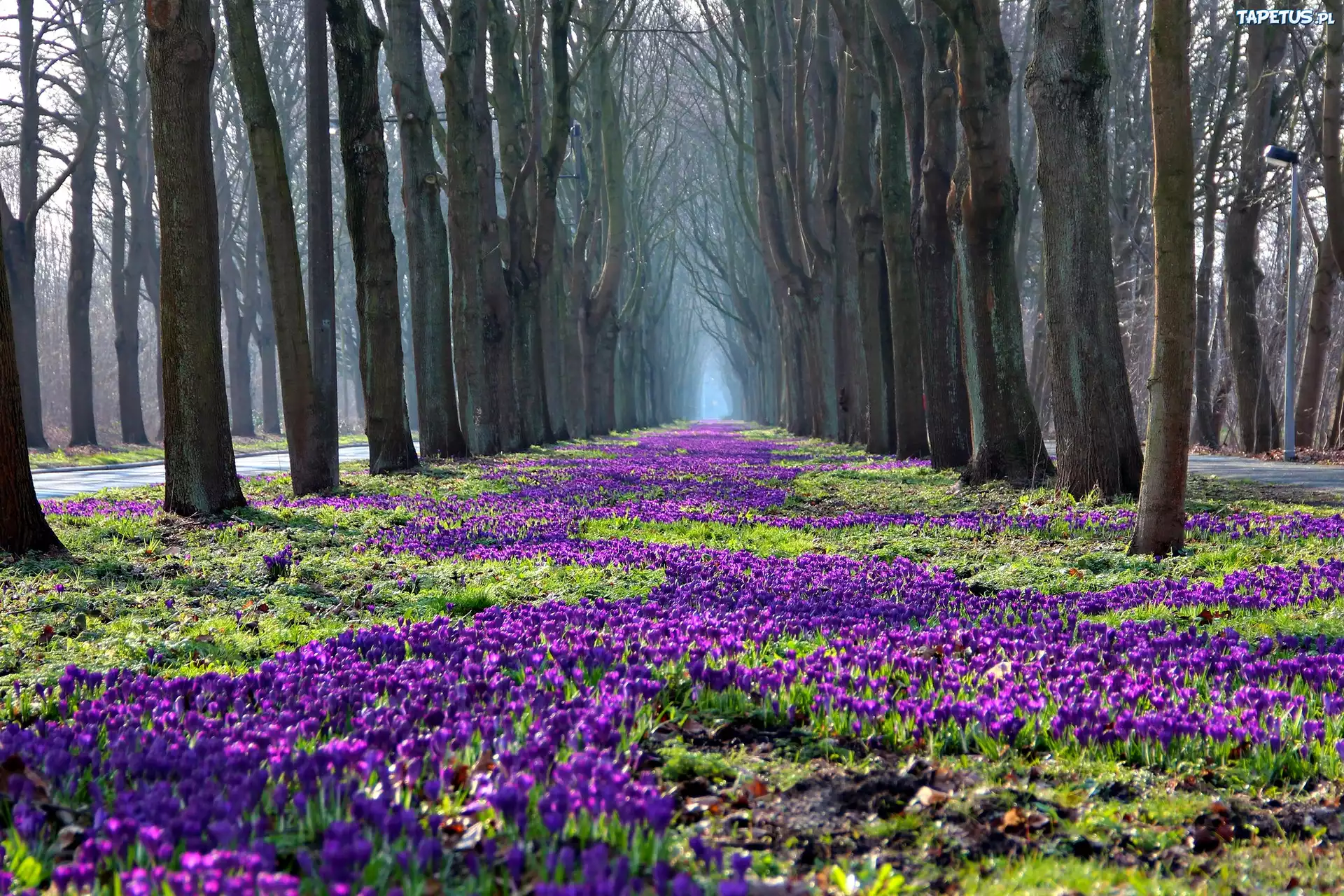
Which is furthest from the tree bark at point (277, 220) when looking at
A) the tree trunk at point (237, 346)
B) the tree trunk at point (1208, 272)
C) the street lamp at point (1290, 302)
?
the tree trunk at point (237, 346)

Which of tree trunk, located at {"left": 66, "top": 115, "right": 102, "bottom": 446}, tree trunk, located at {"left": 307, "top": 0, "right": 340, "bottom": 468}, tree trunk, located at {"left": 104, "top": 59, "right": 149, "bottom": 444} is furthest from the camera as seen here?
tree trunk, located at {"left": 104, "top": 59, "right": 149, "bottom": 444}

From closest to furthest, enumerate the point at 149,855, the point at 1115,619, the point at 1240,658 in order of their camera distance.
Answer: the point at 149,855
the point at 1240,658
the point at 1115,619

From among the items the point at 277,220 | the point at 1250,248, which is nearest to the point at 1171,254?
the point at 277,220

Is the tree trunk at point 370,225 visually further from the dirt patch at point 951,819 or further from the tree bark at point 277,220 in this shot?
the dirt patch at point 951,819

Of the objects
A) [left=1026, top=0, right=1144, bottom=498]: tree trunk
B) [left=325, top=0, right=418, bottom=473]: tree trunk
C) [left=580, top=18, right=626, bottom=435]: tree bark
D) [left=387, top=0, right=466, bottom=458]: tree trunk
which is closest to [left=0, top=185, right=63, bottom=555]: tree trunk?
[left=325, top=0, right=418, bottom=473]: tree trunk

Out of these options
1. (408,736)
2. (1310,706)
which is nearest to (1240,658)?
(1310,706)

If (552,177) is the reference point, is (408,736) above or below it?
below

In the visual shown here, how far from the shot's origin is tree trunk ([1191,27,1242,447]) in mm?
22500

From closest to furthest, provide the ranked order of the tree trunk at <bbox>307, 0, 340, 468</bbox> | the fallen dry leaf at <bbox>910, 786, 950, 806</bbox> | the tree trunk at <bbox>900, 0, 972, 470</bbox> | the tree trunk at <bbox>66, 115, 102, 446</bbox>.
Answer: the fallen dry leaf at <bbox>910, 786, 950, 806</bbox> < the tree trunk at <bbox>307, 0, 340, 468</bbox> < the tree trunk at <bbox>900, 0, 972, 470</bbox> < the tree trunk at <bbox>66, 115, 102, 446</bbox>

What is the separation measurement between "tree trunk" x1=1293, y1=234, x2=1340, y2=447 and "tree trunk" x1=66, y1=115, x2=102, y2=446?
29.8m

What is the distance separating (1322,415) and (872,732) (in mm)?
26663

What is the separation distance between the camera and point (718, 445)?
33.1 meters

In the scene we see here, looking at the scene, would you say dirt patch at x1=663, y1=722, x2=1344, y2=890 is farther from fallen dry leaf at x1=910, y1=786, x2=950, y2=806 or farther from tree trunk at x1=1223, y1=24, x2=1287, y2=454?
tree trunk at x1=1223, y1=24, x2=1287, y2=454

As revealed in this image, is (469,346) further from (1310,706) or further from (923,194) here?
(1310,706)
